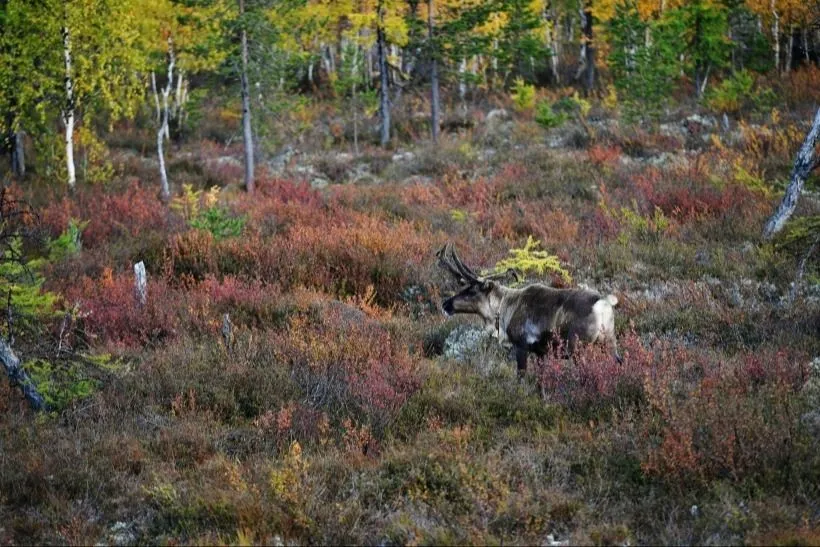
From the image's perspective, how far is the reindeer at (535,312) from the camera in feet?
24.5

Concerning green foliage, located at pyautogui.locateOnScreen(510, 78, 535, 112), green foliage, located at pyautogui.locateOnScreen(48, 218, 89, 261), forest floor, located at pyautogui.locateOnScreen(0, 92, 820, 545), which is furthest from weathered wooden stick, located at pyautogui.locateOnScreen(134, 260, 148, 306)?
green foliage, located at pyautogui.locateOnScreen(510, 78, 535, 112)

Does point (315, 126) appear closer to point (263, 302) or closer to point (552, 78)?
point (552, 78)

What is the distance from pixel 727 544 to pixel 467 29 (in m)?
22.7

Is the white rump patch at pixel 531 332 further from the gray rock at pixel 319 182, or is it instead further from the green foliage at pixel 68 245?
the gray rock at pixel 319 182

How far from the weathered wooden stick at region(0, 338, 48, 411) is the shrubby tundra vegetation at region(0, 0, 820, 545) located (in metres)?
0.04

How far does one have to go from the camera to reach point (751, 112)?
72.5 feet

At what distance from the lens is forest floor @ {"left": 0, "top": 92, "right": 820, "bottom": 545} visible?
519 cm

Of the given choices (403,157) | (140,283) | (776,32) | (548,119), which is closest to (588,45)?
(776,32)

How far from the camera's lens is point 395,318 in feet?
32.9

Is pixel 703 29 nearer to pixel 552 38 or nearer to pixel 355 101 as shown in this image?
pixel 552 38

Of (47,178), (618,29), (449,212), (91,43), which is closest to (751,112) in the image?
(618,29)

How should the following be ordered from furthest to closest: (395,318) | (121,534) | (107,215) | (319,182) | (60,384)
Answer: (319,182) → (107,215) → (395,318) → (60,384) → (121,534)

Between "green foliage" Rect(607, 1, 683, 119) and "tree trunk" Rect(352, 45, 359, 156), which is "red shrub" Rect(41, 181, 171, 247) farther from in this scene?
"green foliage" Rect(607, 1, 683, 119)

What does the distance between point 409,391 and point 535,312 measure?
168 cm
